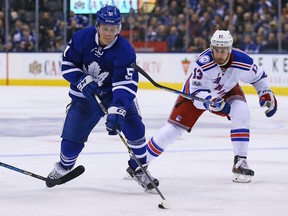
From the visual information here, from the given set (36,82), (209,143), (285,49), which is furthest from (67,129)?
(36,82)

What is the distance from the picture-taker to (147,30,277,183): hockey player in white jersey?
18.4ft

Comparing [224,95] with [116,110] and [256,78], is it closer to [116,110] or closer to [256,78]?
[256,78]

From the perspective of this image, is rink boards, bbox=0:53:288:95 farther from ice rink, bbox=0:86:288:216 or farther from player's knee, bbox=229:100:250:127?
player's knee, bbox=229:100:250:127

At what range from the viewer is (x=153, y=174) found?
5.97 metres

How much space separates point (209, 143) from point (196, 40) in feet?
26.0

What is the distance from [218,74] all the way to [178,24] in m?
10.4

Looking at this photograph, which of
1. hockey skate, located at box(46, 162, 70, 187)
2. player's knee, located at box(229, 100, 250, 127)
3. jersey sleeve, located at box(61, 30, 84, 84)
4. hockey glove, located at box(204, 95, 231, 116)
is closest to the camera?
jersey sleeve, located at box(61, 30, 84, 84)

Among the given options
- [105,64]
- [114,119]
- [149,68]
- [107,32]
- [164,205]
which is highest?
[107,32]

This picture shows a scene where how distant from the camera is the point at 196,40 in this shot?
51.3 feet

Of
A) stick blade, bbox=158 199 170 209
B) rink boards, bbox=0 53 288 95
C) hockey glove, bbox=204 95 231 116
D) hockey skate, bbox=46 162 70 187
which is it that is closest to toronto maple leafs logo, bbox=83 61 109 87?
hockey skate, bbox=46 162 70 187

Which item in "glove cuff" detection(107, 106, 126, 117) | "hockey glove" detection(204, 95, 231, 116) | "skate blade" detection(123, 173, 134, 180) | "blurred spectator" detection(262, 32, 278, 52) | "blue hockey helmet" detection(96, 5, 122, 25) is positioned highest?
"blue hockey helmet" detection(96, 5, 122, 25)

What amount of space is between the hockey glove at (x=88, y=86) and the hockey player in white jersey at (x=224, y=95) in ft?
2.73

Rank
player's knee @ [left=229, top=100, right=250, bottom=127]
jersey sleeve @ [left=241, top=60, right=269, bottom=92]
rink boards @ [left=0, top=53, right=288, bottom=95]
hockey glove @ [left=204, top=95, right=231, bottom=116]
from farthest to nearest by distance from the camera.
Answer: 1. rink boards @ [left=0, top=53, right=288, bottom=95]
2. jersey sleeve @ [left=241, top=60, right=269, bottom=92]
3. player's knee @ [left=229, top=100, right=250, bottom=127]
4. hockey glove @ [left=204, top=95, right=231, bottom=116]

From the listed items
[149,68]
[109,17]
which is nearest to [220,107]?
[109,17]
